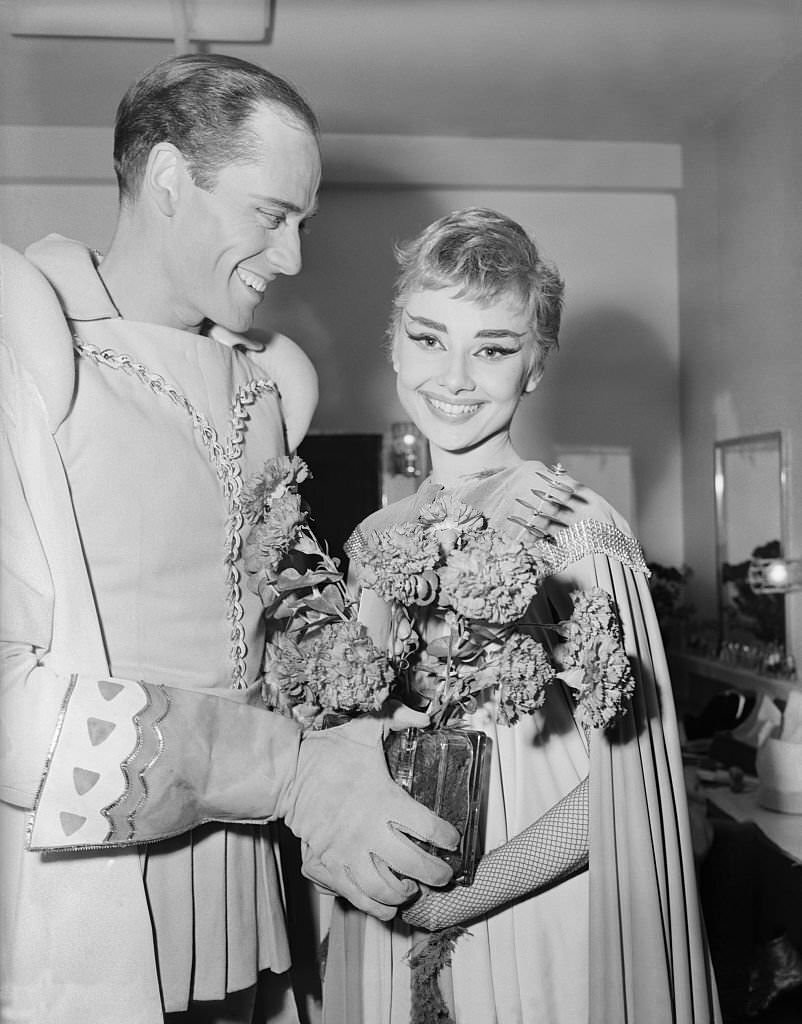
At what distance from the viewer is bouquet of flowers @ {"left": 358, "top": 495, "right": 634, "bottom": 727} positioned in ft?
3.00

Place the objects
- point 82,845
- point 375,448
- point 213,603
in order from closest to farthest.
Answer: point 82,845 → point 213,603 → point 375,448

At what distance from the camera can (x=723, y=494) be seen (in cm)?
204

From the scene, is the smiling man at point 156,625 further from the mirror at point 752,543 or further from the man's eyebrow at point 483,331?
the mirror at point 752,543

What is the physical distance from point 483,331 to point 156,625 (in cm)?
45

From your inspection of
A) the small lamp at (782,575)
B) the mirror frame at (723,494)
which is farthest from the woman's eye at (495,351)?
the small lamp at (782,575)

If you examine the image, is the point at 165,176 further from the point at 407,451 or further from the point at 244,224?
the point at 407,451

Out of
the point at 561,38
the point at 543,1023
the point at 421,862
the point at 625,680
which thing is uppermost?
the point at 561,38

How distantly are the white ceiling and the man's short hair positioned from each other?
14cm

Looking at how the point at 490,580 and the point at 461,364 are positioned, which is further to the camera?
the point at 461,364

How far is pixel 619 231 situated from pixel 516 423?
1.12 ft

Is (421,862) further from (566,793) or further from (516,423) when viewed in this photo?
(516,423)

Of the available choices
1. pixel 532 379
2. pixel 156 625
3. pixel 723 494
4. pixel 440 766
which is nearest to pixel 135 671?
pixel 156 625

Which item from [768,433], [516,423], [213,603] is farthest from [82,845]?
[768,433]

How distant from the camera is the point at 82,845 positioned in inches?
37.7
